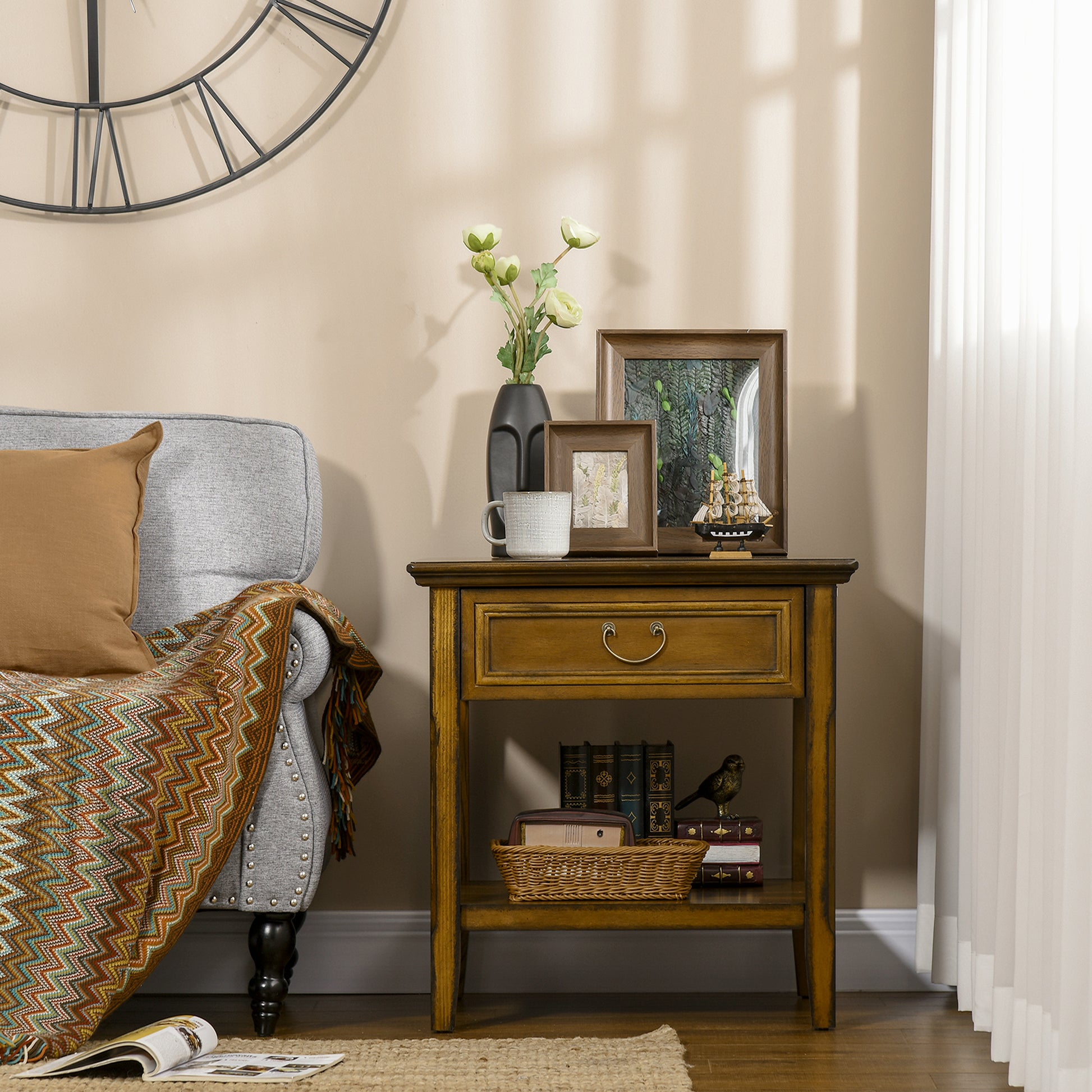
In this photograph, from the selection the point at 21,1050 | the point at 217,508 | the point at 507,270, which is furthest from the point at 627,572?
the point at 21,1050

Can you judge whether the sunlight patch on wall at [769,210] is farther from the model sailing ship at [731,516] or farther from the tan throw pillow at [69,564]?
the tan throw pillow at [69,564]

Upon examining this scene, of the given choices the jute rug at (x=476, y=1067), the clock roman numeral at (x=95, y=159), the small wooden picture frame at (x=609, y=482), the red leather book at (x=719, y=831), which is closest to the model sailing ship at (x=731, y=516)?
the small wooden picture frame at (x=609, y=482)

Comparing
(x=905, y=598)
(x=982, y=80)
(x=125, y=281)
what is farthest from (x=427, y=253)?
(x=905, y=598)

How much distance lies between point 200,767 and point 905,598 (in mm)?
1251

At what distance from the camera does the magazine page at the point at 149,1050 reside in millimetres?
1270

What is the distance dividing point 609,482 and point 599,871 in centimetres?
64

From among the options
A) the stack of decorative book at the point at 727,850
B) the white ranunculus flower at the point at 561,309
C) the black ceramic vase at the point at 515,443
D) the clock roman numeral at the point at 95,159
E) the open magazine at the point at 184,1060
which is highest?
the clock roman numeral at the point at 95,159

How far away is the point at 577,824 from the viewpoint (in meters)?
1.59

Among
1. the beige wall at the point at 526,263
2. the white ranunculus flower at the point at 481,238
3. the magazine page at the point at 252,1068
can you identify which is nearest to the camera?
the magazine page at the point at 252,1068

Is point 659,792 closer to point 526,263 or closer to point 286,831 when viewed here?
point 286,831

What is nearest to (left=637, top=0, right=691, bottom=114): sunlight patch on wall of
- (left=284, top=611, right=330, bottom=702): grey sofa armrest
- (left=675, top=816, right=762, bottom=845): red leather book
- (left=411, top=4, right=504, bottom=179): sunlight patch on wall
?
(left=411, top=4, right=504, bottom=179): sunlight patch on wall

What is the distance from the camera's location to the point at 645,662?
1.52 metres

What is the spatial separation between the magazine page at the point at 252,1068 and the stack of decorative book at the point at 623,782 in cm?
53

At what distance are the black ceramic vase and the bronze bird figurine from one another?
52 cm
